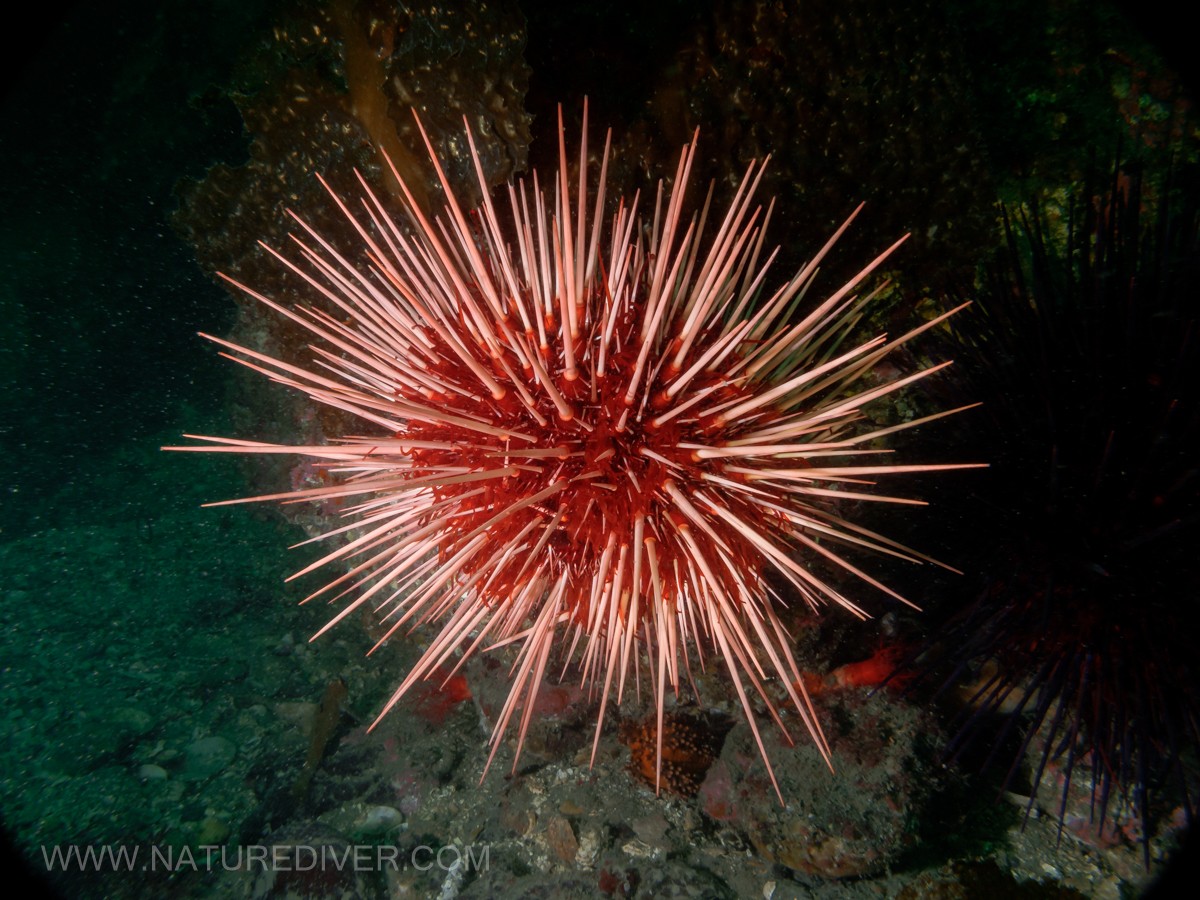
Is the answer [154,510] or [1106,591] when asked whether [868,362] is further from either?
[154,510]

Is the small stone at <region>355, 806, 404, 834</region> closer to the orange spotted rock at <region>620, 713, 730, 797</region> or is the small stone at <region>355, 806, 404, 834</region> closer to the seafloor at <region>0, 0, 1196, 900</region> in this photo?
the seafloor at <region>0, 0, 1196, 900</region>

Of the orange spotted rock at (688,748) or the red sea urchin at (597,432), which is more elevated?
the red sea urchin at (597,432)

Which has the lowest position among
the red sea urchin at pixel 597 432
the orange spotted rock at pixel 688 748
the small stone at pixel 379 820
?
the small stone at pixel 379 820

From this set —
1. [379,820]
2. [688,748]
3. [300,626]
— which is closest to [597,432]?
[688,748]

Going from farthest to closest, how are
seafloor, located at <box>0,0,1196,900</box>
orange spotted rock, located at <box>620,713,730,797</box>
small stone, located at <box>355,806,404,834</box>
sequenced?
small stone, located at <box>355,806,404,834</box>, orange spotted rock, located at <box>620,713,730,797</box>, seafloor, located at <box>0,0,1196,900</box>

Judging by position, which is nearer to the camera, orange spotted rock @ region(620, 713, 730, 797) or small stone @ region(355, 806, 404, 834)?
orange spotted rock @ region(620, 713, 730, 797)

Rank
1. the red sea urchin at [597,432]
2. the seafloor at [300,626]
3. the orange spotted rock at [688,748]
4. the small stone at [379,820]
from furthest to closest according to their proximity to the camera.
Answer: the small stone at [379,820]
the orange spotted rock at [688,748]
the seafloor at [300,626]
the red sea urchin at [597,432]

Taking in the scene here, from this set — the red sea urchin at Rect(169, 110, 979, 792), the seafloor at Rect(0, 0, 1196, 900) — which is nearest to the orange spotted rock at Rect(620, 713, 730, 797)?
the seafloor at Rect(0, 0, 1196, 900)

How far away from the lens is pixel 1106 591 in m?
1.82

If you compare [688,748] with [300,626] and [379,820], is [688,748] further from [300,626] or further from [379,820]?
[300,626]

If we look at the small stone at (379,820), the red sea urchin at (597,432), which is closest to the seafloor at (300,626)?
the small stone at (379,820)

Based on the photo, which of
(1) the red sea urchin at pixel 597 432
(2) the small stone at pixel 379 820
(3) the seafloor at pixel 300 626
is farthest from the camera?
(2) the small stone at pixel 379 820

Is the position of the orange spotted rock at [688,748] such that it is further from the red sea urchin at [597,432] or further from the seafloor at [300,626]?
the red sea urchin at [597,432]

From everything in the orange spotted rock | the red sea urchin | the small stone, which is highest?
the red sea urchin
